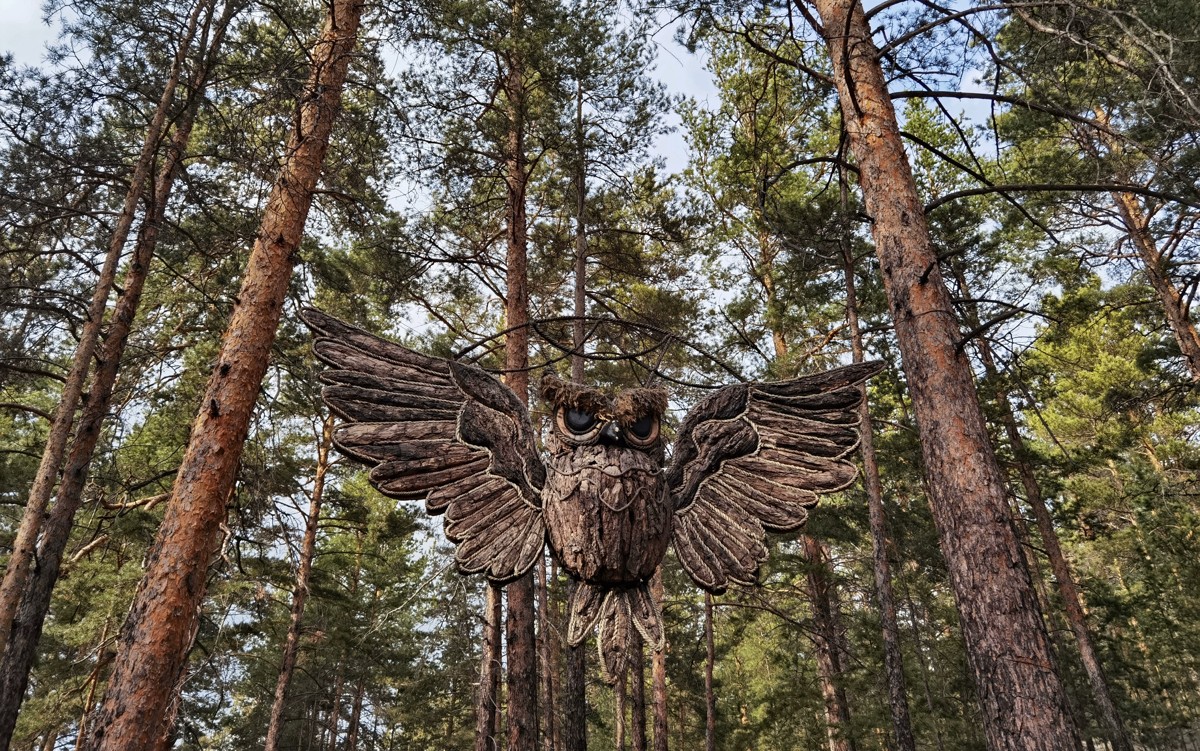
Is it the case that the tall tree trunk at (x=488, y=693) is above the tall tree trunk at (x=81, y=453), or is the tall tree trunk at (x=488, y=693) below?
below

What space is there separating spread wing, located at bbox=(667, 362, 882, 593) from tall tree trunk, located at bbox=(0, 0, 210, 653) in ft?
17.6

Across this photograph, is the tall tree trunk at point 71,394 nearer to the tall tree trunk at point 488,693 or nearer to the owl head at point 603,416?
the tall tree trunk at point 488,693

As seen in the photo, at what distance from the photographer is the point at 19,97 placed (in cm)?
580

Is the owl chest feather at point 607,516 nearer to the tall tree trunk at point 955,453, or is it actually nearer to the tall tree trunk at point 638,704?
the tall tree trunk at point 955,453

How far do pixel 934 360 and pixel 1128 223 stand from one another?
943cm

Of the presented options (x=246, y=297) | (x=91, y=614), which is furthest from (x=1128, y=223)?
(x=91, y=614)

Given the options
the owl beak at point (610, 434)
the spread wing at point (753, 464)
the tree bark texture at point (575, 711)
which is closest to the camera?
the owl beak at point (610, 434)

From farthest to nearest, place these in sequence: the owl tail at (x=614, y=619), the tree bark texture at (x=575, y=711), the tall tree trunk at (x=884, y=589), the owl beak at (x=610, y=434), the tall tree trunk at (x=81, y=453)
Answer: the tall tree trunk at (x=884, y=589) < the tree bark texture at (x=575, y=711) < the tall tree trunk at (x=81, y=453) < the owl beak at (x=610, y=434) < the owl tail at (x=614, y=619)

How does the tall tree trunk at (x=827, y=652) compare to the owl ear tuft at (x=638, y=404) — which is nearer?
the owl ear tuft at (x=638, y=404)

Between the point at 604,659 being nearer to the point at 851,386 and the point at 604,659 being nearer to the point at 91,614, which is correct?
the point at 851,386

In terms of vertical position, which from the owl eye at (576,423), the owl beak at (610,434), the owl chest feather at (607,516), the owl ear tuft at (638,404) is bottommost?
the owl chest feather at (607,516)

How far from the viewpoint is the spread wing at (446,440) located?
11.3ft

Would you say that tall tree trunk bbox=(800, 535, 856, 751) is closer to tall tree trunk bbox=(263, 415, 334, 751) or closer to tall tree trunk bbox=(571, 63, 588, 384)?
tall tree trunk bbox=(571, 63, 588, 384)

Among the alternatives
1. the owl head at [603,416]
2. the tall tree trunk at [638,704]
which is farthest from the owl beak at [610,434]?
the tall tree trunk at [638,704]
